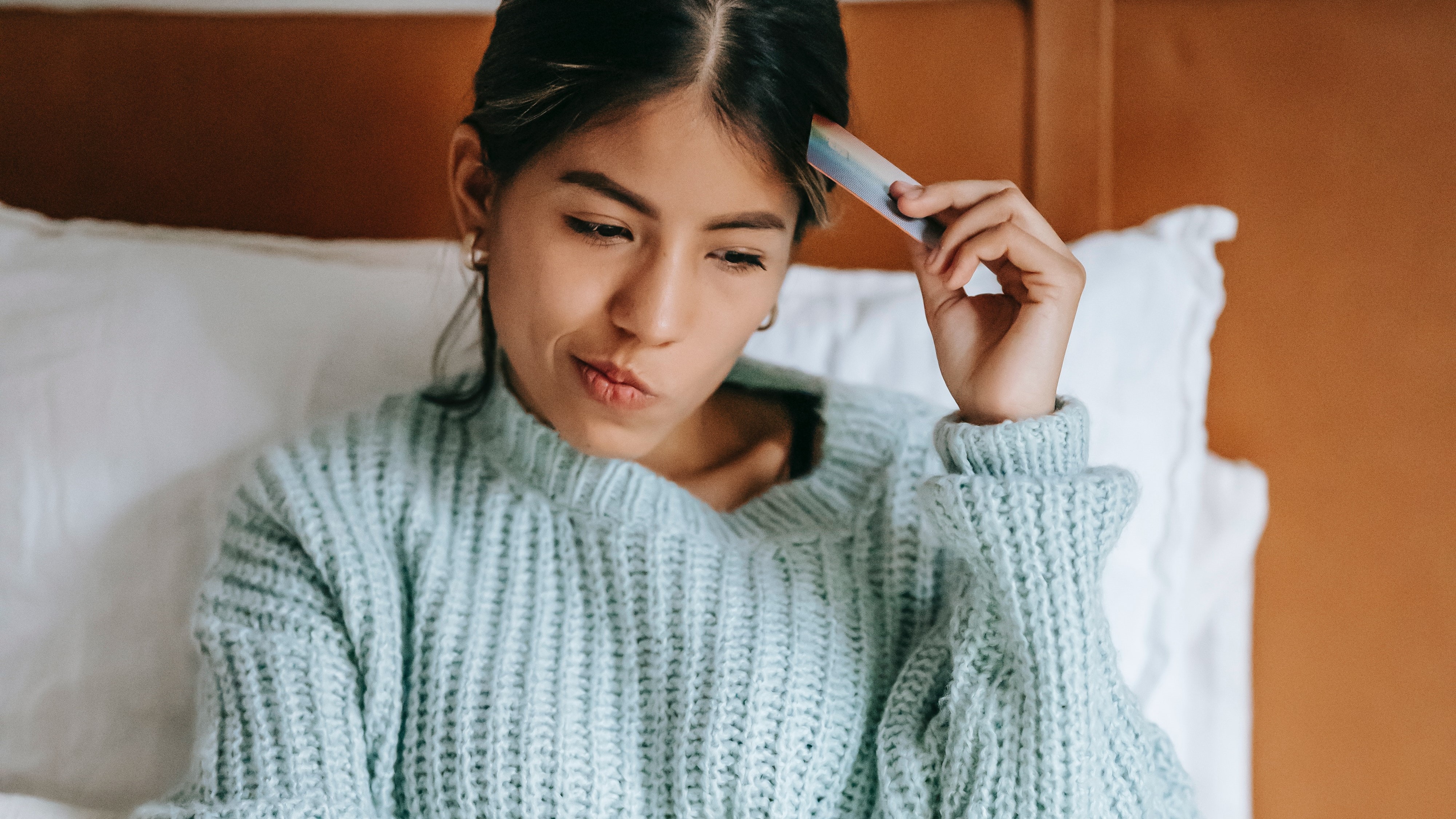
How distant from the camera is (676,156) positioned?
0.65 m

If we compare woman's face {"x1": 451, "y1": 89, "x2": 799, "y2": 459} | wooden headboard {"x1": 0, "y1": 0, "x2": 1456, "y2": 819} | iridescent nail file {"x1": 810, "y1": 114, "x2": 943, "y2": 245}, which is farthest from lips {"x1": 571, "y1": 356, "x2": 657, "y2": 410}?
wooden headboard {"x1": 0, "y1": 0, "x2": 1456, "y2": 819}

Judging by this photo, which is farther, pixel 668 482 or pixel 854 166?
pixel 668 482

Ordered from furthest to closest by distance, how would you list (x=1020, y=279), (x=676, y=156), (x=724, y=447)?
(x=724, y=447) < (x=1020, y=279) < (x=676, y=156)

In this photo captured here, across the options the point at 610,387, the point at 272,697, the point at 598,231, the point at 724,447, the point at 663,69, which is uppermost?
the point at 663,69

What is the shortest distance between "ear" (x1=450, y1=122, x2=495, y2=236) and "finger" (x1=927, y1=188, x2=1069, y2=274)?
37 cm

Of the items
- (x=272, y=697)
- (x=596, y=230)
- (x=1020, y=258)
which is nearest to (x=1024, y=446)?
(x=1020, y=258)

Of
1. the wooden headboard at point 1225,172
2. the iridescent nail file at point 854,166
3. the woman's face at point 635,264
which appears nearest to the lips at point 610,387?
the woman's face at point 635,264

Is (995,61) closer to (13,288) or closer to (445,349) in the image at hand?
(445,349)

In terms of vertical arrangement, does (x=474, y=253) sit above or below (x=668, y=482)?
above

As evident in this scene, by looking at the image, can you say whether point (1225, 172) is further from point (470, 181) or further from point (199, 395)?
point (199, 395)

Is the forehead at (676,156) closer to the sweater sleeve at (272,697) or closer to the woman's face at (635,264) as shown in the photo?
the woman's face at (635,264)

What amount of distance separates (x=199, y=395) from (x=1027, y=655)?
84 cm

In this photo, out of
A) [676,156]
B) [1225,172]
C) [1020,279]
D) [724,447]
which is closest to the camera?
[676,156]

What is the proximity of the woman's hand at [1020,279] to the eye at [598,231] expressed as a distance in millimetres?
206
